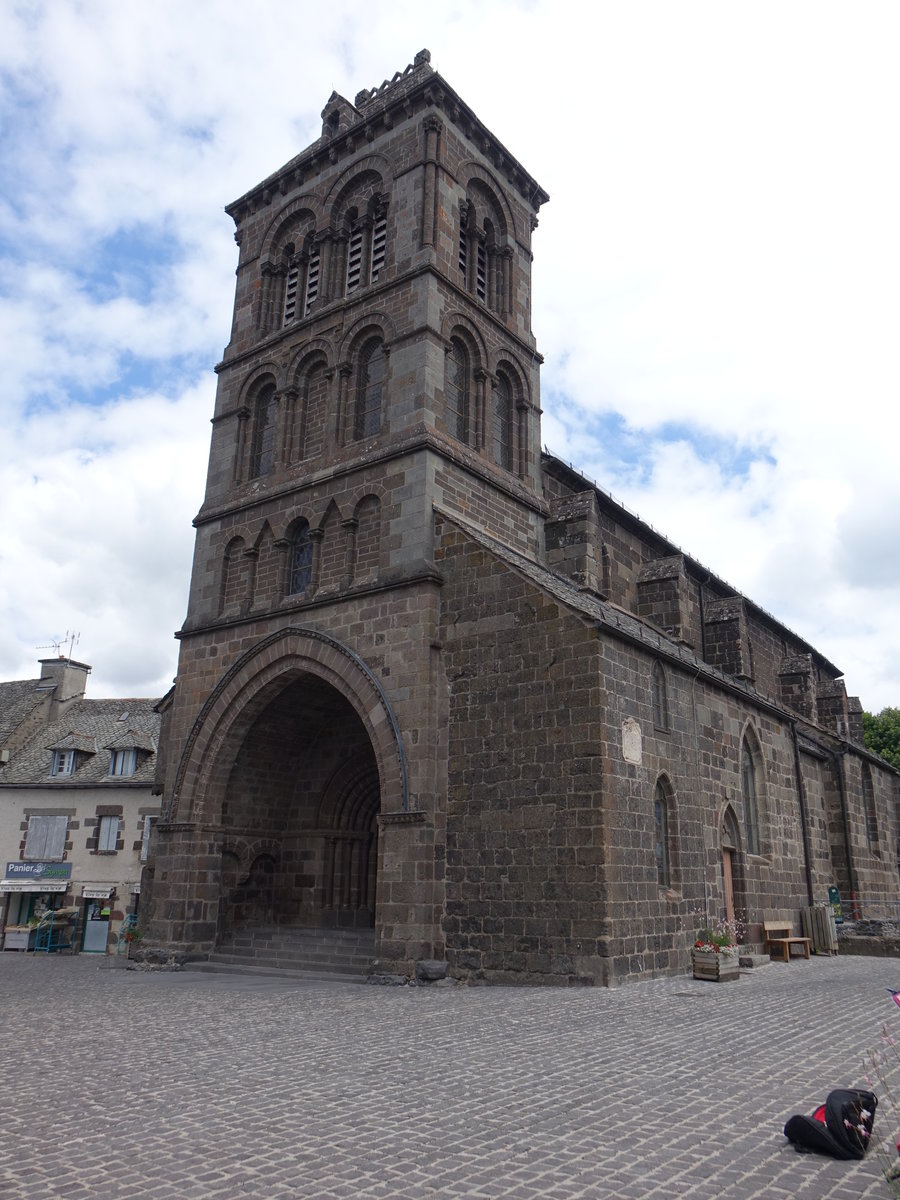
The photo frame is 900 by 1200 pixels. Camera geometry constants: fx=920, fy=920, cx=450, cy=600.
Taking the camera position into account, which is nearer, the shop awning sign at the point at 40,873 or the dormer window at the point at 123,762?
the shop awning sign at the point at 40,873

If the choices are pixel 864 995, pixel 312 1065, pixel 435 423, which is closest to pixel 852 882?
pixel 864 995

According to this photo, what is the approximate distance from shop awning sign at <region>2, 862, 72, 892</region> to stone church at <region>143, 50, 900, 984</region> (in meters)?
9.55

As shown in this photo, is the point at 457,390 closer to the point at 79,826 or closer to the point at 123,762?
the point at 123,762

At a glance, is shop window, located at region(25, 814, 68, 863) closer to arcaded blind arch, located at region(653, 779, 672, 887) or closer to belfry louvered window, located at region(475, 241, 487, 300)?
belfry louvered window, located at region(475, 241, 487, 300)

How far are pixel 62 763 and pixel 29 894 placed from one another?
4.12 meters

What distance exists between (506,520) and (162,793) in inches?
371

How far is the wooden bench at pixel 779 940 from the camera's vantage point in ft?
61.8

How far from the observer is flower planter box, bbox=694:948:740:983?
559 inches

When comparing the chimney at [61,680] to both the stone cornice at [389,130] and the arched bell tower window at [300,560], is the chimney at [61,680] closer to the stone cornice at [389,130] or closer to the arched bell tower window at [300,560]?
the stone cornice at [389,130]

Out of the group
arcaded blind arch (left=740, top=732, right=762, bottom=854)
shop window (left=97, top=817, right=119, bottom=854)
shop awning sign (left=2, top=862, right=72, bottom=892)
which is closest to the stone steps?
arcaded blind arch (left=740, top=732, right=762, bottom=854)

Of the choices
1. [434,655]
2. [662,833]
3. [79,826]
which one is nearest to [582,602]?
[434,655]

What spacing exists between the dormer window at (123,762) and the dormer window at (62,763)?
146 cm

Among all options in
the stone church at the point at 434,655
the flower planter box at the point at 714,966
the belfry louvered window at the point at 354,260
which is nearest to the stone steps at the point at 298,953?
the stone church at the point at 434,655

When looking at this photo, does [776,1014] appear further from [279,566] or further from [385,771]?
[279,566]
